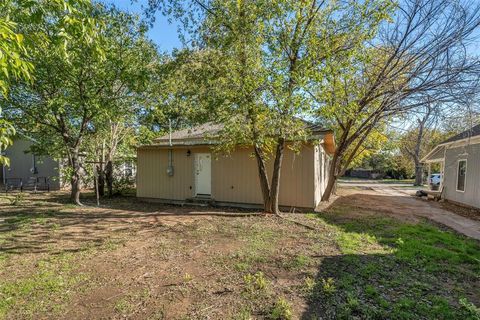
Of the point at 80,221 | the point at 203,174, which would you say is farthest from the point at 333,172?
the point at 80,221

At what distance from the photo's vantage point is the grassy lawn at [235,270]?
336 cm

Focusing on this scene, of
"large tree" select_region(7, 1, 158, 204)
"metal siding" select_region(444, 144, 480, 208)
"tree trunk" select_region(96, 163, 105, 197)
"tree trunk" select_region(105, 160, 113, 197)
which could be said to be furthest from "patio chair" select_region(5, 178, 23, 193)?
"metal siding" select_region(444, 144, 480, 208)

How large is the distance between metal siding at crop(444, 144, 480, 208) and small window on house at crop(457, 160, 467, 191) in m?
0.19

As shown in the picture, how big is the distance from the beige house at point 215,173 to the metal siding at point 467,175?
5.64m

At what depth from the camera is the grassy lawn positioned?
3363mm

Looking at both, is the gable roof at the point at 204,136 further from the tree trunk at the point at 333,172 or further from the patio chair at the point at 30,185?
the patio chair at the point at 30,185

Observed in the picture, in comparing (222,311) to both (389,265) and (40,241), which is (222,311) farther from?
(40,241)

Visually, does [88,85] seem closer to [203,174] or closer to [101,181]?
[203,174]

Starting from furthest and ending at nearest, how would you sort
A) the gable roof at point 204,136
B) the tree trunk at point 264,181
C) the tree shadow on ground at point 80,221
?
the gable roof at point 204,136
the tree trunk at point 264,181
the tree shadow on ground at point 80,221

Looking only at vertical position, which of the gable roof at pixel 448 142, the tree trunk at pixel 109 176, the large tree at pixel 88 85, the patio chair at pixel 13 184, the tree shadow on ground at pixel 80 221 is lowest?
the tree shadow on ground at pixel 80 221

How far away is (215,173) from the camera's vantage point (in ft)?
34.4

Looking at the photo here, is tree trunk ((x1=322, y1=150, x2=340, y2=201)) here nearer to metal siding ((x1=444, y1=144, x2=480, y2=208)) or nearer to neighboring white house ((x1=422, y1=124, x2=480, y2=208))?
neighboring white house ((x1=422, y1=124, x2=480, y2=208))

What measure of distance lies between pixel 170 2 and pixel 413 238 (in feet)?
26.9

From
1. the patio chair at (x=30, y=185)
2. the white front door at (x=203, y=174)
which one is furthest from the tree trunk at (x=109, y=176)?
the patio chair at (x=30, y=185)
